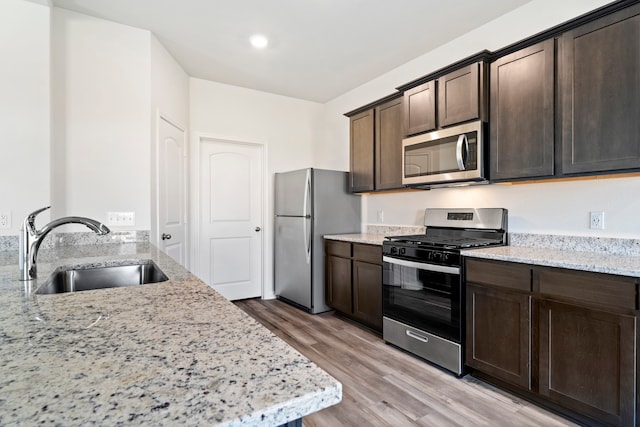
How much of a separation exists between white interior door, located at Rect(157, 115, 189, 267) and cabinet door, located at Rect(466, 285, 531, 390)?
2659mm

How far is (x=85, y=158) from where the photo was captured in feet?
8.54

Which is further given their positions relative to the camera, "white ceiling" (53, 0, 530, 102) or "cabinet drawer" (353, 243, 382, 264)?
"cabinet drawer" (353, 243, 382, 264)

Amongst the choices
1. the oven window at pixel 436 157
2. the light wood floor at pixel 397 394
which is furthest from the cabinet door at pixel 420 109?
the light wood floor at pixel 397 394

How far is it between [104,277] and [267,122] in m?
3.10

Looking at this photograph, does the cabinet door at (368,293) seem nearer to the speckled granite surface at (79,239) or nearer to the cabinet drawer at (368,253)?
the cabinet drawer at (368,253)

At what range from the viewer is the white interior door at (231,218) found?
4.04 metres

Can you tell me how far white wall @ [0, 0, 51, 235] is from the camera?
224 centimetres

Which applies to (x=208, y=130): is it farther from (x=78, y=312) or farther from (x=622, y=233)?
(x=622, y=233)

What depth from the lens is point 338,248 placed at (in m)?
3.56

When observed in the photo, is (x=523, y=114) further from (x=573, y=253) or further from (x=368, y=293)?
(x=368, y=293)

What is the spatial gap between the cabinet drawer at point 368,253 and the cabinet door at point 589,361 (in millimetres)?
1365

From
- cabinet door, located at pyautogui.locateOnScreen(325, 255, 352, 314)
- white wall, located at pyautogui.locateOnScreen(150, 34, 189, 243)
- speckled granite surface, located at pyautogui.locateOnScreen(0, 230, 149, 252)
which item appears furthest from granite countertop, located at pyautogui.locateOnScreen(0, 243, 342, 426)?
cabinet door, located at pyautogui.locateOnScreen(325, 255, 352, 314)

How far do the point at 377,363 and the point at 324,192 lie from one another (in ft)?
6.22

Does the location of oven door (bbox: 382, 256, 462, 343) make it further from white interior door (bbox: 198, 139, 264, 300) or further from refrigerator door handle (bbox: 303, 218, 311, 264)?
white interior door (bbox: 198, 139, 264, 300)
